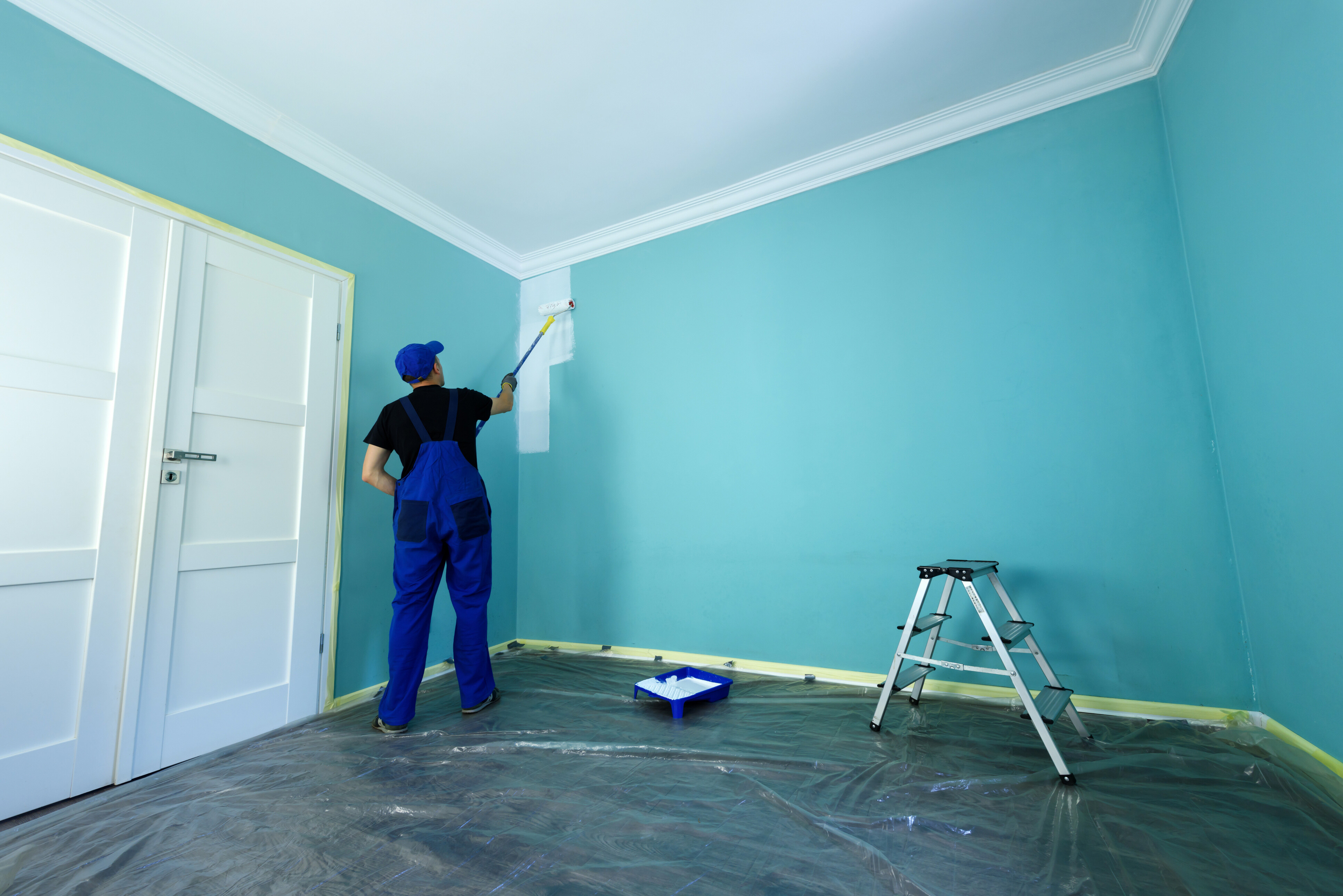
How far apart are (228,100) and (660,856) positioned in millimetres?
3142

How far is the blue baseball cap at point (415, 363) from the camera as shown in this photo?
2.44 m

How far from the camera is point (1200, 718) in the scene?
206 centimetres

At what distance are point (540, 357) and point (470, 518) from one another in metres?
1.65

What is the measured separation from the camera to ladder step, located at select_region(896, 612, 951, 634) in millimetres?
2049

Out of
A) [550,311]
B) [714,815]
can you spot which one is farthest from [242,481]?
[714,815]

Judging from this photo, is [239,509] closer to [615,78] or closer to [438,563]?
[438,563]

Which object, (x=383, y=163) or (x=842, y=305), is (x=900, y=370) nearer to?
(x=842, y=305)

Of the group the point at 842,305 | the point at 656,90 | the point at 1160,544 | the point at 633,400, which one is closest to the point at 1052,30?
the point at 842,305

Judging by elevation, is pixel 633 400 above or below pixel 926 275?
below

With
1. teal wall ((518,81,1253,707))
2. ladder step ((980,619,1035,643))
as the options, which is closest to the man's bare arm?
teal wall ((518,81,1253,707))

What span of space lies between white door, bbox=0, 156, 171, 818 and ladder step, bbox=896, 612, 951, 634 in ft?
8.91

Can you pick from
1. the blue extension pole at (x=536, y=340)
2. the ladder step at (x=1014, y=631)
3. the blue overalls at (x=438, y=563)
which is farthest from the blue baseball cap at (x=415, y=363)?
the ladder step at (x=1014, y=631)

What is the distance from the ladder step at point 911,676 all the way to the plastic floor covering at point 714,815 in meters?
0.18

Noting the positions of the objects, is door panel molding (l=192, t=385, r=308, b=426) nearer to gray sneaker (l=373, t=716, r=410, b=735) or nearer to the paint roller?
the paint roller
